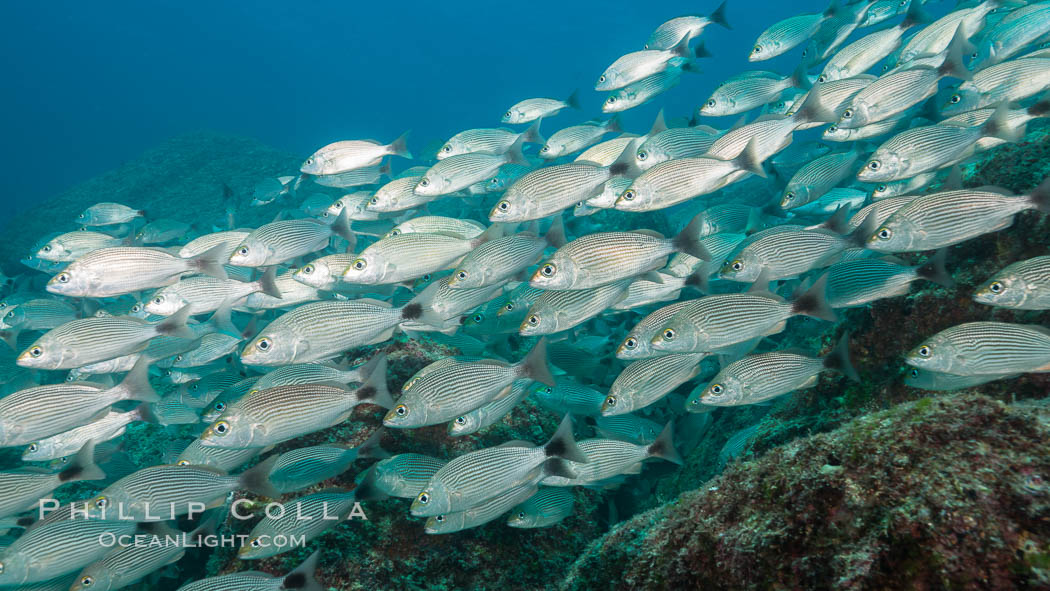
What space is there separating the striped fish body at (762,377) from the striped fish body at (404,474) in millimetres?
2142

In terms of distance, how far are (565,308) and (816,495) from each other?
242 cm

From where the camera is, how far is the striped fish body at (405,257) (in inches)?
160

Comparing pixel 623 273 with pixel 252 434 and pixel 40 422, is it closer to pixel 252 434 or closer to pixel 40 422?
pixel 252 434

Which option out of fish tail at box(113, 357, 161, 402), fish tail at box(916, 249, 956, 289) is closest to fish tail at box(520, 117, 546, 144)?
fish tail at box(916, 249, 956, 289)

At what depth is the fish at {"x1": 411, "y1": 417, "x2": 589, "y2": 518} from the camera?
2.95 metres

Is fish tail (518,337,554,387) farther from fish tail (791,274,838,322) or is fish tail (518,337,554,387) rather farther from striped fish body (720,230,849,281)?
fish tail (791,274,838,322)

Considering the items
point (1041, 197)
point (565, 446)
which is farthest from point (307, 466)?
point (1041, 197)

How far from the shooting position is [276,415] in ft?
10.4

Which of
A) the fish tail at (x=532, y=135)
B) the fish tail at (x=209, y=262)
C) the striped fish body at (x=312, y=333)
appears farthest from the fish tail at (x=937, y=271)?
the fish tail at (x=209, y=262)

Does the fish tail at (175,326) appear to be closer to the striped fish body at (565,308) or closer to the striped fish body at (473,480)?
the striped fish body at (473,480)

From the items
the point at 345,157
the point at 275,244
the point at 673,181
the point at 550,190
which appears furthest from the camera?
the point at 345,157

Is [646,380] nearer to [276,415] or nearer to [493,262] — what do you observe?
[493,262]

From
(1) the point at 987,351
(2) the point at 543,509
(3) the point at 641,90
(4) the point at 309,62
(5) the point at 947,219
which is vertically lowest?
(2) the point at 543,509

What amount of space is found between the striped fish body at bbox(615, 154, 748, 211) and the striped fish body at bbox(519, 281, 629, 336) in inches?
29.7
